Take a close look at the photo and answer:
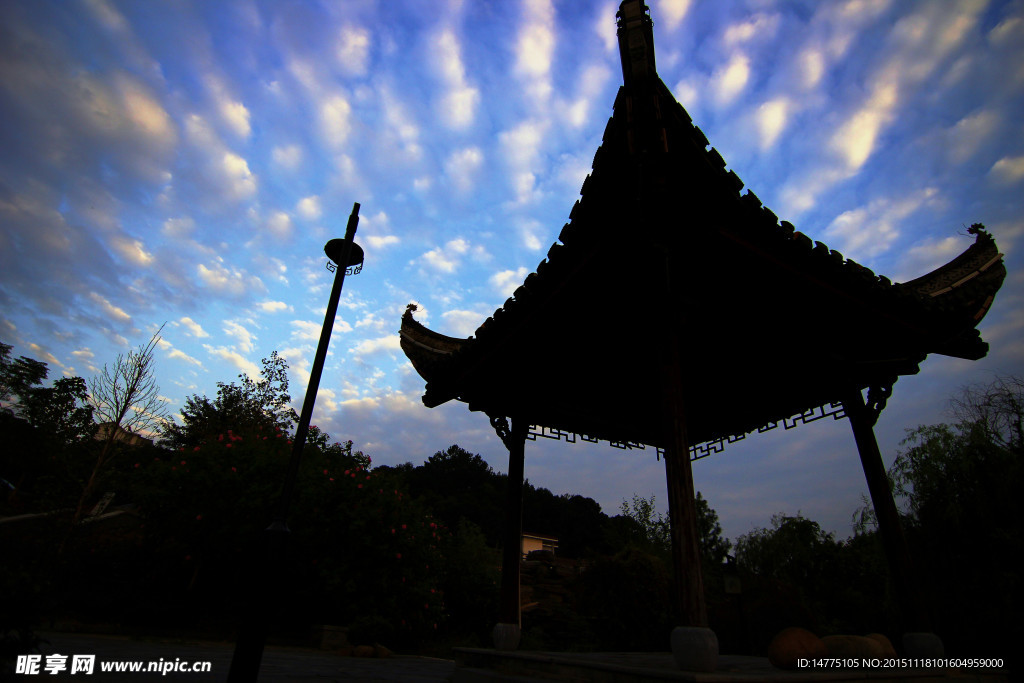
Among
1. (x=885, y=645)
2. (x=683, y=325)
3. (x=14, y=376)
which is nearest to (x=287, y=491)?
(x=683, y=325)

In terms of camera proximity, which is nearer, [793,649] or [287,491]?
[287,491]

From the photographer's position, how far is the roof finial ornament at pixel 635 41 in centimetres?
449

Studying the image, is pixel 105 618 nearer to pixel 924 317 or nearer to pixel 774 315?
pixel 774 315

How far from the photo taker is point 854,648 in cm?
473

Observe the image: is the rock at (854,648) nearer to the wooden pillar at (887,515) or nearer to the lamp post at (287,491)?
the wooden pillar at (887,515)

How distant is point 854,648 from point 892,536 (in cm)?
173

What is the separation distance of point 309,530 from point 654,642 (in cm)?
1065

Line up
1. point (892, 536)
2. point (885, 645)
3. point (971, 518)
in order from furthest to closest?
point (971, 518)
point (892, 536)
point (885, 645)

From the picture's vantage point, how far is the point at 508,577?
6910mm

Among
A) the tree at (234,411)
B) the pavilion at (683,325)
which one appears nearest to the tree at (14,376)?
the tree at (234,411)

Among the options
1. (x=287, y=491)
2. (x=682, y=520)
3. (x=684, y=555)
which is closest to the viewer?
(x=287, y=491)

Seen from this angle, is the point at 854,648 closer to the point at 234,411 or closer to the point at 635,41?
the point at 635,41

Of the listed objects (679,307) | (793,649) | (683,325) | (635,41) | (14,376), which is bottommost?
(793,649)

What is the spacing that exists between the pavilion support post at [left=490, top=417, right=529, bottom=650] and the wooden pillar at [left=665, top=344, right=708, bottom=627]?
3007 millimetres
